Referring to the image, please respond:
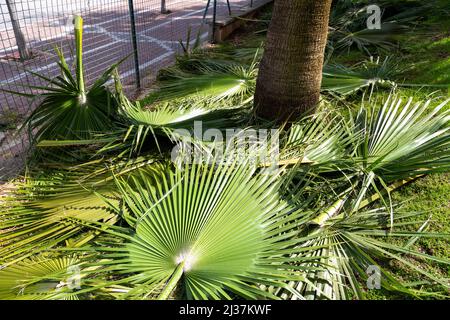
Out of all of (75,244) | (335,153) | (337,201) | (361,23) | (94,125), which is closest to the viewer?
(75,244)

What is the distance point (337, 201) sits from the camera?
2496 millimetres

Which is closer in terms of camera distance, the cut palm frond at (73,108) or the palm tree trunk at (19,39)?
the cut palm frond at (73,108)

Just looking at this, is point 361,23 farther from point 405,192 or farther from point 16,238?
point 16,238

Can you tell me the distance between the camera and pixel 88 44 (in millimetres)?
7414

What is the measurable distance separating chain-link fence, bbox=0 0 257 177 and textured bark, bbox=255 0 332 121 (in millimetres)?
1799

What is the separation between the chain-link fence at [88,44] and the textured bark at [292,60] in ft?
5.90

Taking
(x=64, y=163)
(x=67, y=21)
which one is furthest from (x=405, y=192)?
(x=67, y=21)

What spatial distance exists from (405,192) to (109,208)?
2180 millimetres

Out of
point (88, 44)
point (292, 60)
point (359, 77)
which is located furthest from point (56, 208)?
point (88, 44)

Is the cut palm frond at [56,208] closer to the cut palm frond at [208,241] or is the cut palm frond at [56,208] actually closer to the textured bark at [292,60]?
the cut palm frond at [208,241]

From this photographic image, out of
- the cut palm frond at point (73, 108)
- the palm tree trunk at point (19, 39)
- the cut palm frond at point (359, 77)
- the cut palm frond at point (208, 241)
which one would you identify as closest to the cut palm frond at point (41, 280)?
the cut palm frond at point (208, 241)

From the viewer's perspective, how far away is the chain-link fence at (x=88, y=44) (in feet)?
14.2

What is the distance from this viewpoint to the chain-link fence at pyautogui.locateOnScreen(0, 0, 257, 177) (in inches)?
171

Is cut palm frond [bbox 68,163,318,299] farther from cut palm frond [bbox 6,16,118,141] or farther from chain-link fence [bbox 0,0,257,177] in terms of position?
chain-link fence [bbox 0,0,257,177]
